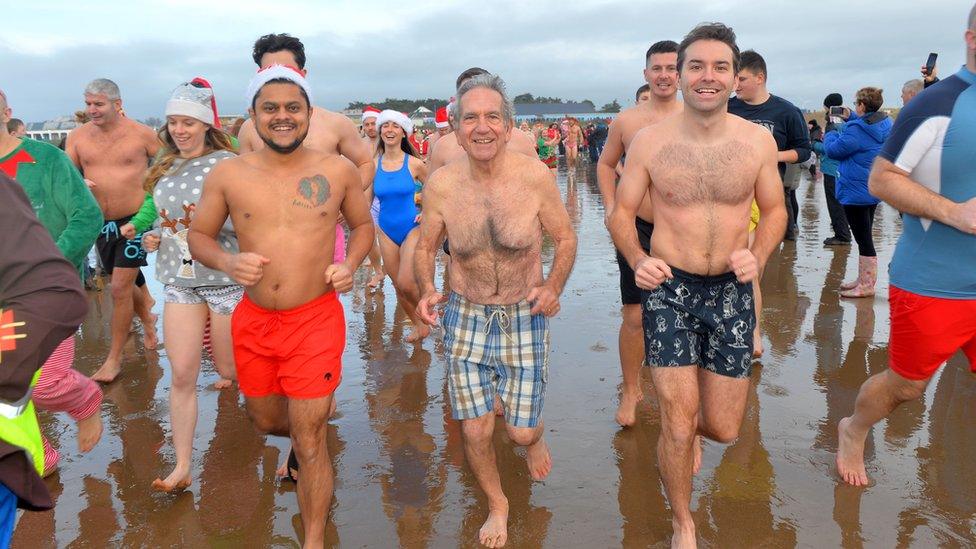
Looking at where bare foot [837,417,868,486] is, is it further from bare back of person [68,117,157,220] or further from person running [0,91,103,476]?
bare back of person [68,117,157,220]

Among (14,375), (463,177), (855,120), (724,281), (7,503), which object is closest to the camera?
(14,375)

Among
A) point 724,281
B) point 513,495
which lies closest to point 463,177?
point 724,281

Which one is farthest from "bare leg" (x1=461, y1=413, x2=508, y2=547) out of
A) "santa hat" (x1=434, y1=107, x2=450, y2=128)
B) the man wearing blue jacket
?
"santa hat" (x1=434, y1=107, x2=450, y2=128)

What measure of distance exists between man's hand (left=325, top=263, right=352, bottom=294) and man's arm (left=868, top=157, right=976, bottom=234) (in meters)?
2.44

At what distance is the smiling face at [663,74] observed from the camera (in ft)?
14.7

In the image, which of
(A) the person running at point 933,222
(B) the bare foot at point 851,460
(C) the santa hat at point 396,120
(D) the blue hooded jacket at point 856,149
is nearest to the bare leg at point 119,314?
→ (C) the santa hat at point 396,120

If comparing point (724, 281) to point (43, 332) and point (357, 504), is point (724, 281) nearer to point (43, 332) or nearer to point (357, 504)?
point (357, 504)

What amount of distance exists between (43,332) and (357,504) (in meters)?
2.21

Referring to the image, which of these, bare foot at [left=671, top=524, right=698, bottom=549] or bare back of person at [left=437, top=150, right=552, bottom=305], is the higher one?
bare back of person at [left=437, top=150, right=552, bottom=305]

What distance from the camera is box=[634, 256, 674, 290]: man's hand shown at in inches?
Answer: 118

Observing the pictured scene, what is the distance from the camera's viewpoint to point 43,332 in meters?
1.61

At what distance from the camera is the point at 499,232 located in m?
3.31

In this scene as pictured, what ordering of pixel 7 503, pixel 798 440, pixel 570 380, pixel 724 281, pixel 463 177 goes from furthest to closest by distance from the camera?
pixel 570 380, pixel 798 440, pixel 463 177, pixel 724 281, pixel 7 503

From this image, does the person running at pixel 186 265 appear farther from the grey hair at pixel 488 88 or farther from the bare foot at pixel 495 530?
the bare foot at pixel 495 530
